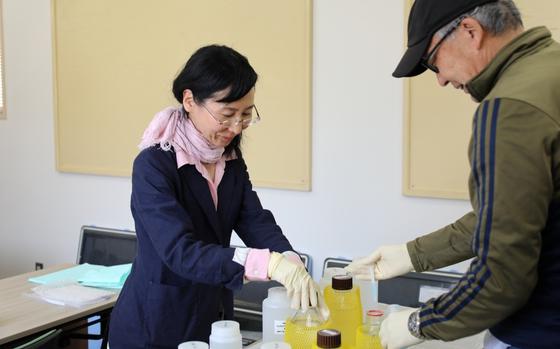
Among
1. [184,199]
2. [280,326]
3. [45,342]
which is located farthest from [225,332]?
[45,342]

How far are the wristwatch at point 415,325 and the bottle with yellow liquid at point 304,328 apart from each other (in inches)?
11.6

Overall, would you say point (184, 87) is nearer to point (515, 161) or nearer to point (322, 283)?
point (322, 283)

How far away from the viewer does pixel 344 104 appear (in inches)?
111

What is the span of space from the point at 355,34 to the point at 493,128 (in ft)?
6.20

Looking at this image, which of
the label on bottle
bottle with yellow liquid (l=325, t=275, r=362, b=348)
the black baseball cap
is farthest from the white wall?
the black baseball cap

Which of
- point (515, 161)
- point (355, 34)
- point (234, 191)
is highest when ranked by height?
point (355, 34)

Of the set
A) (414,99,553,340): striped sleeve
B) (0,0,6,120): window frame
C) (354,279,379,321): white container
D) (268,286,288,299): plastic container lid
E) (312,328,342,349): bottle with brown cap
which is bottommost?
(354,279,379,321): white container

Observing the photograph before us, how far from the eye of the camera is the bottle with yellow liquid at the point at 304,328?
1.42 m

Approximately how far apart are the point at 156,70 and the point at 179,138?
1.78m

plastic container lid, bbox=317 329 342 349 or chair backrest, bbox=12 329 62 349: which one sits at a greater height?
plastic container lid, bbox=317 329 342 349

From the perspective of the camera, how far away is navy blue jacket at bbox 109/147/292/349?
144cm

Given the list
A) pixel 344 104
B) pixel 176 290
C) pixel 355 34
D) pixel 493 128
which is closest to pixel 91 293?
pixel 176 290

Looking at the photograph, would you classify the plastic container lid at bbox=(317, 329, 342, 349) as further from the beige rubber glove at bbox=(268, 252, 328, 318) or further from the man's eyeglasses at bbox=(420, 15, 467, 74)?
the man's eyeglasses at bbox=(420, 15, 467, 74)

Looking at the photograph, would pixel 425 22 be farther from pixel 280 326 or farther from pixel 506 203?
pixel 280 326
